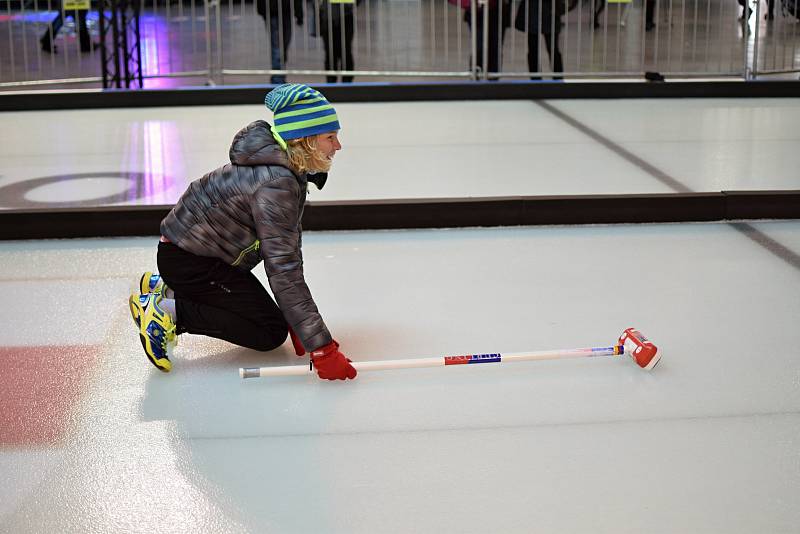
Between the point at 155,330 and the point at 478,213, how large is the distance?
1883mm

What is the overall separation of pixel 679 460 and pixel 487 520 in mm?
515

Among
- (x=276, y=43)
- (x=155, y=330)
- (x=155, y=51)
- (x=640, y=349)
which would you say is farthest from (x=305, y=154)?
(x=155, y=51)

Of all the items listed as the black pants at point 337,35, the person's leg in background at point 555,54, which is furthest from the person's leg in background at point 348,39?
the person's leg in background at point 555,54

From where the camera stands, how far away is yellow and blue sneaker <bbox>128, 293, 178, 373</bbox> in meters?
2.85

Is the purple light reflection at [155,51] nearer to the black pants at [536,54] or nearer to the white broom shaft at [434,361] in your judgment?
the black pants at [536,54]

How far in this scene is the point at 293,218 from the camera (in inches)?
109

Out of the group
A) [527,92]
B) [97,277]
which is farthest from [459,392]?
[527,92]

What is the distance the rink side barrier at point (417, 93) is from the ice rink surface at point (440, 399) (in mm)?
3598

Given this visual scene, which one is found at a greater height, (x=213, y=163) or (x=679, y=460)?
(x=213, y=163)

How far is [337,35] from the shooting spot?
850cm

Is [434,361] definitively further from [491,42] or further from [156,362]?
[491,42]

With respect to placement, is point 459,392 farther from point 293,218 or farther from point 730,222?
point 730,222

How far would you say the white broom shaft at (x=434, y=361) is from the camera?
278cm

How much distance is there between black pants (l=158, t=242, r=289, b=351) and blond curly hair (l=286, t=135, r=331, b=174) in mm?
400
